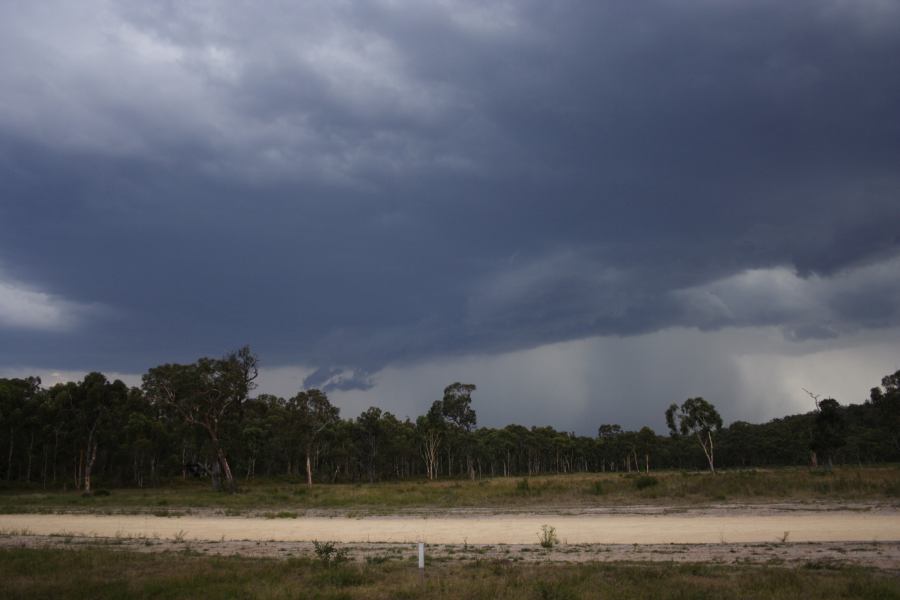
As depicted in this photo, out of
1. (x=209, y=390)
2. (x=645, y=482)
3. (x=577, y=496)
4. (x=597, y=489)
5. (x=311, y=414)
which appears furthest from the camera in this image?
(x=311, y=414)

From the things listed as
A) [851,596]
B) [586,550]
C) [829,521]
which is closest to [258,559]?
[586,550]

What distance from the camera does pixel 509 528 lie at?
94.8ft

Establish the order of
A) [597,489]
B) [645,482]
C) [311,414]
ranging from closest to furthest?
[597,489] → [645,482] → [311,414]

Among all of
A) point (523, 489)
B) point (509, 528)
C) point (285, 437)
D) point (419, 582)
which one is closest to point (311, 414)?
point (285, 437)

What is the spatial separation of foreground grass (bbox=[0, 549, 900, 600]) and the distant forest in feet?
188

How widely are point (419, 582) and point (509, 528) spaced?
53.4 feet

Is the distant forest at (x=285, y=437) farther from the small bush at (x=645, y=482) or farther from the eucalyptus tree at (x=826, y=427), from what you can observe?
the small bush at (x=645, y=482)

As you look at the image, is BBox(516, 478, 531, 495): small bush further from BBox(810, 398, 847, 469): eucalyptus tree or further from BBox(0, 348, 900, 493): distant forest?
BBox(810, 398, 847, 469): eucalyptus tree

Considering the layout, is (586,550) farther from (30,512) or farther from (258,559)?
(30,512)

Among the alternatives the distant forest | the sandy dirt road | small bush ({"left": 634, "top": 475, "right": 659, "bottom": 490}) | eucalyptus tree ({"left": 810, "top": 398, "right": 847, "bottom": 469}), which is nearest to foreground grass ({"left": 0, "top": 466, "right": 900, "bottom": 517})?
small bush ({"left": 634, "top": 475, "right": 659, "bottom": 490})

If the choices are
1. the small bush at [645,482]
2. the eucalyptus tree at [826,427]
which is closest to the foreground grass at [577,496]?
the small bush at [645,482]

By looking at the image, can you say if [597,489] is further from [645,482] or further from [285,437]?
[285,437]

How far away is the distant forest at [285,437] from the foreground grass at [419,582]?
57.2 meters

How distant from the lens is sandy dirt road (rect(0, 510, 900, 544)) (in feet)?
75.7
